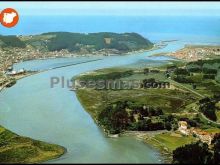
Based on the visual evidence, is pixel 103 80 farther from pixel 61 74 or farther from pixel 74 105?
pixel 74 105

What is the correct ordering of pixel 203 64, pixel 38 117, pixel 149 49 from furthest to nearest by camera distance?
pixel 149 49
pixel 203 64
pixel 38 117

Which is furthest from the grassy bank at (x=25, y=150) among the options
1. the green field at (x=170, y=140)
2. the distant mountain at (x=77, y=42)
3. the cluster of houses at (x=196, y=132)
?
the distant mountain at (x=77, y=42)

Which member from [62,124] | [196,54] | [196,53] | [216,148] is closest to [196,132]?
[216,148]

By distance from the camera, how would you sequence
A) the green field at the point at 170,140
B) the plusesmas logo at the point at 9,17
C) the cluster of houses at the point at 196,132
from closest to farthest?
the plusesmas logo at the point at 9,17 < the green field at the point at 170,140 < the cluster of houses at the point at 196,132

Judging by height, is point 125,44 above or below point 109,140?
above

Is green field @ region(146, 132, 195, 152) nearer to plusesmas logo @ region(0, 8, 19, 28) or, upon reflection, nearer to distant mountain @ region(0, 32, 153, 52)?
plusesmas logo @ region(0, 8, 19, 28)

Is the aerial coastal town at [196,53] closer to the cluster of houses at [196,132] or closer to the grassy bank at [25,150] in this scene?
the cluster of houses at [196,132]

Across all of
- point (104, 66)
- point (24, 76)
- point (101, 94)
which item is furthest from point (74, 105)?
point (104, 66)
